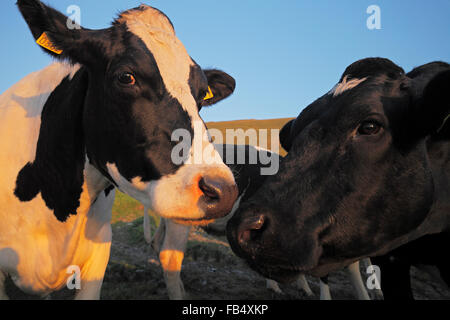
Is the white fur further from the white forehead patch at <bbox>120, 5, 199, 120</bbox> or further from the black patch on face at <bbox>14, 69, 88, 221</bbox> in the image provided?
the white forehead patch at <bbox>120, 5, 199, 120</bbox>

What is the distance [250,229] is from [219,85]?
243cm

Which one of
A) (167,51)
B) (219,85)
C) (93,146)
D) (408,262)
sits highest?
(167,51)

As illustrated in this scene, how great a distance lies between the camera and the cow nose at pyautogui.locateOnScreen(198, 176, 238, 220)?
1.68 metres

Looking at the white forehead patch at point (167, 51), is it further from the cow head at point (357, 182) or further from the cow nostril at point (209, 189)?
the cow head at point (357, 182)

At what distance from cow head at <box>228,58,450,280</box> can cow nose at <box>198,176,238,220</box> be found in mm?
134

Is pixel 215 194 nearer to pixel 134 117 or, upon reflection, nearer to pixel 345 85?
pixel 134 117

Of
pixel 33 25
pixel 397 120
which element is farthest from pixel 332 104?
pixel 33 25

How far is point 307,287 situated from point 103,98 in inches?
210

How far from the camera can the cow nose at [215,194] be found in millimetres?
1678

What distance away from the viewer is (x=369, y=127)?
1.93 metres

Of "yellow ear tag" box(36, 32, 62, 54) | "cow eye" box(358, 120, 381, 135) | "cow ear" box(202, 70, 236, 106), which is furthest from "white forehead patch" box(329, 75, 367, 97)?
"yellow ear tag" box(36, 32, 62, 54)

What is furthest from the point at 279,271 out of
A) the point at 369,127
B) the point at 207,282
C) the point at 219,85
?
the point at 207,282

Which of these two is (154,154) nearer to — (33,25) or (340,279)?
(33,25)

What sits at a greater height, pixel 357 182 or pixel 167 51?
pixel 167 51
